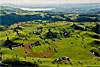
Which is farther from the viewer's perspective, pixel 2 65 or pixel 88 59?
pixel 88 59

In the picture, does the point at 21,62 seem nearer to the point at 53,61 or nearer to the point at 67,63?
the point at 53,61

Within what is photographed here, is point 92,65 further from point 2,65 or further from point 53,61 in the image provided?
point 2,65

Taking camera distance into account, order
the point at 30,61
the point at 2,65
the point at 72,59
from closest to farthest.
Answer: the point at 2,65, the point at 30,61, the point at 72,59

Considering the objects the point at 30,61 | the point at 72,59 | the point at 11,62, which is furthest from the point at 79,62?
the point at 11,62

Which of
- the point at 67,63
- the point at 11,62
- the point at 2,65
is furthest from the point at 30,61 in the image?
the point at 67,63

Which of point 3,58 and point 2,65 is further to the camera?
point 3,58

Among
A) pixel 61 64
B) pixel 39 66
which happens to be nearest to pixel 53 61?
pixel 61 64

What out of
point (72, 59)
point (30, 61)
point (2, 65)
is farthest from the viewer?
point (72, 59)

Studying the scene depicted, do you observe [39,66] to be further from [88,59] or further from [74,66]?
[88,59]
